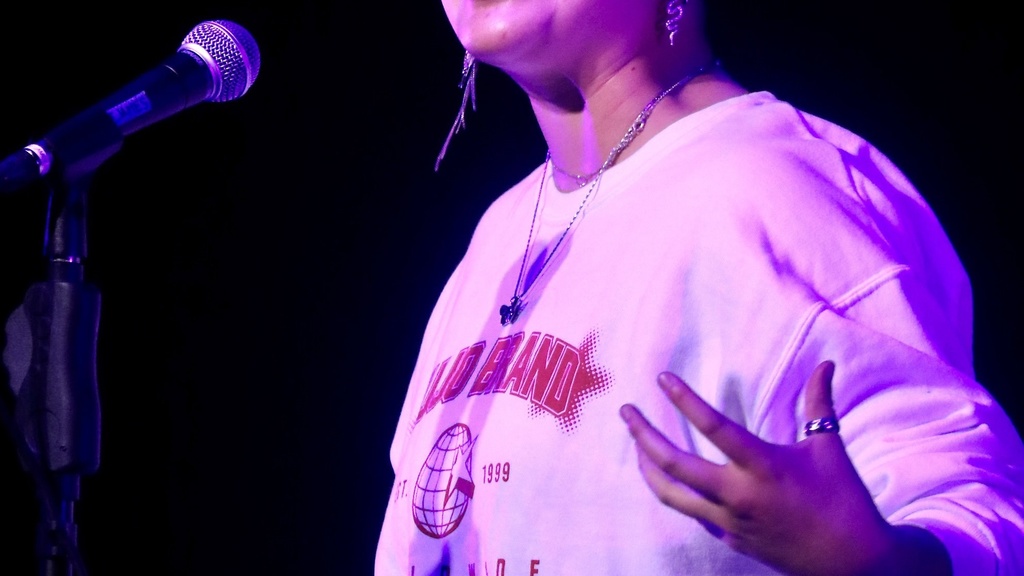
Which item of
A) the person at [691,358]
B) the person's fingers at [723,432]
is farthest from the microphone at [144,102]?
the person's fingers at [723,432]

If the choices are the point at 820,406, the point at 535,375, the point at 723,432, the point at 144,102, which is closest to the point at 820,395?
the point at 820,406

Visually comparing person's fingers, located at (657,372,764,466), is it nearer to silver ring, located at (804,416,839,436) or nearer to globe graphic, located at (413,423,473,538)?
silver ring, located at (804,416,839,436)

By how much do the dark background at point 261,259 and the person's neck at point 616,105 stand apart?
2.78 ft

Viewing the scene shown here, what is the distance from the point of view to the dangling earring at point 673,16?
1381 millimetres

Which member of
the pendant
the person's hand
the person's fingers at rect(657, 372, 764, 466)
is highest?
the pendant

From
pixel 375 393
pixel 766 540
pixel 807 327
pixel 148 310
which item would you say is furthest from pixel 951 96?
pixel 148 310

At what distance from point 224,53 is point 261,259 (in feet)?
4.25

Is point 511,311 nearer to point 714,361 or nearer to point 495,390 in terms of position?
point 495,390

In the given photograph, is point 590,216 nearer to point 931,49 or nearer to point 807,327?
point 807,327

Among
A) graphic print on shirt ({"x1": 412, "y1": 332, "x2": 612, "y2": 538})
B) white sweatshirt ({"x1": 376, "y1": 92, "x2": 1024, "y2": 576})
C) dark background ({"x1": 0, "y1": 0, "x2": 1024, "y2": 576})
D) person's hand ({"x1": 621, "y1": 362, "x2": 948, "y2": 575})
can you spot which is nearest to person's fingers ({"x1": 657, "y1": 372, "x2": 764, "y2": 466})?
person's hand ({"x1": 621, "y1": 362, "x2": 948, "y2": 575})

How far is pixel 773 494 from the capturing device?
75 cm

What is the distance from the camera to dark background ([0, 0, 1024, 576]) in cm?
241

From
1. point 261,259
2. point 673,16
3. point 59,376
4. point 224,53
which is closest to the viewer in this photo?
point 59,376

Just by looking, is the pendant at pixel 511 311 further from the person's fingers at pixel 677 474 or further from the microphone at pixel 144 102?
the person's fingers at pixel 677 474
